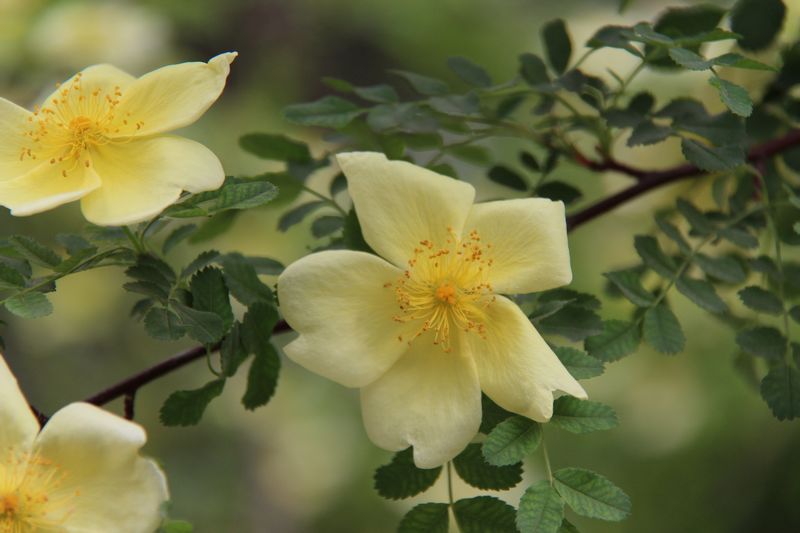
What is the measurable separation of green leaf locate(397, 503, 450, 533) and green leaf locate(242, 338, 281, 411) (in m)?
0.13

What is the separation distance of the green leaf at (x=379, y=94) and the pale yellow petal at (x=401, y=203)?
22 cm

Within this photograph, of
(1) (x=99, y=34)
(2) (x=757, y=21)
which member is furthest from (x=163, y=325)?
(1) (x=99, y=34)

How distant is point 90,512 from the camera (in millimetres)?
498

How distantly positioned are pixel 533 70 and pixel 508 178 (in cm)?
9

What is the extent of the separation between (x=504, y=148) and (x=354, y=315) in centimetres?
139

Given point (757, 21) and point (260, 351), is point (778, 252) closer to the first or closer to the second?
point (757, 21)

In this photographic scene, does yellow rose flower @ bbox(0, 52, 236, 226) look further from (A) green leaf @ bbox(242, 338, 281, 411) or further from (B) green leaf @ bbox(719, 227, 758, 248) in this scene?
(B) green leaf @ bbox(719, 227, 758, 248)

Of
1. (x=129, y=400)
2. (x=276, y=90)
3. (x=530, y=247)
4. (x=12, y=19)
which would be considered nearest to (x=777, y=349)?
(x=530, y=247)

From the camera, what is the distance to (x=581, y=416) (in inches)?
Answer: 21.5

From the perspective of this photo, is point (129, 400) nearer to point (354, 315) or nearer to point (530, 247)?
point (354, 315)

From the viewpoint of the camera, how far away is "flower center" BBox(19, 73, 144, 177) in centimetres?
60

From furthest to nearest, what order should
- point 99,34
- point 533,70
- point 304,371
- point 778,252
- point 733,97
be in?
point 304,371 < point 99,34 < point 533,70 < point 778,252 < point 733,97

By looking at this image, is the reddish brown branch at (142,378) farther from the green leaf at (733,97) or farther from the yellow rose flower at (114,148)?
the green leaf at (733,97)

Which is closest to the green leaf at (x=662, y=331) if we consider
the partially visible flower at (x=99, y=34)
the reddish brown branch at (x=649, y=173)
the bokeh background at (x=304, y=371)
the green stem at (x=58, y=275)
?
the reddish brown branch at (x=649, y=173)
